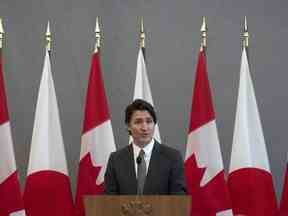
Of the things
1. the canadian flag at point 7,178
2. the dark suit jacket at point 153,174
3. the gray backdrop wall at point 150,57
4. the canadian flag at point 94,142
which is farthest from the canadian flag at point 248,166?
the canadian flag at point 7,178

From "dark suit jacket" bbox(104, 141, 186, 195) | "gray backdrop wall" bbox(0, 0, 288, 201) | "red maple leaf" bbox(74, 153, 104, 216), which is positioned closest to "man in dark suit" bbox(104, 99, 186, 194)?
"dark suit jacket" bbox(104, 141, 186, 195)

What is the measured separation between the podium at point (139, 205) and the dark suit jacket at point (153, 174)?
1.54 feet

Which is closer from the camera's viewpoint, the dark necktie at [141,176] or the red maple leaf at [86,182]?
the dark necktie at [141,176]

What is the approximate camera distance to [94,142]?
3982 mm

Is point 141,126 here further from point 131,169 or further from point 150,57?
point 150,57

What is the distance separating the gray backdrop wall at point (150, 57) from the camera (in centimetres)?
448

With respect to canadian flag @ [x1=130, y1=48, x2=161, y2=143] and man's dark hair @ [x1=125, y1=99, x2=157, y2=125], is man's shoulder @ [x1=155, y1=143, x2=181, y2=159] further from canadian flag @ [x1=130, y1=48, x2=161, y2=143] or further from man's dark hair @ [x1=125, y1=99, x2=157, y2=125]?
canadian flag @ [x1=130, y1=48, x2=161, y2=143]

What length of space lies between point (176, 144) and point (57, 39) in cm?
137

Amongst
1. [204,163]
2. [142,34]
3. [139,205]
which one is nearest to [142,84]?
[142,34]

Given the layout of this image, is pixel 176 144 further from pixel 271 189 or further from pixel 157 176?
pixel 157 176

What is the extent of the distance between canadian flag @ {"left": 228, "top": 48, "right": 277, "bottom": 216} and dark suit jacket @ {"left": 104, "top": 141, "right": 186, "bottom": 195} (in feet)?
3.69

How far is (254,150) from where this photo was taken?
155 inches

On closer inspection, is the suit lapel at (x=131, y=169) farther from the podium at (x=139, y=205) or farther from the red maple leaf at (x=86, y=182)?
the red maple leaf at (x=86, y=182)

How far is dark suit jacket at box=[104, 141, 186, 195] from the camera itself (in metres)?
2.79
